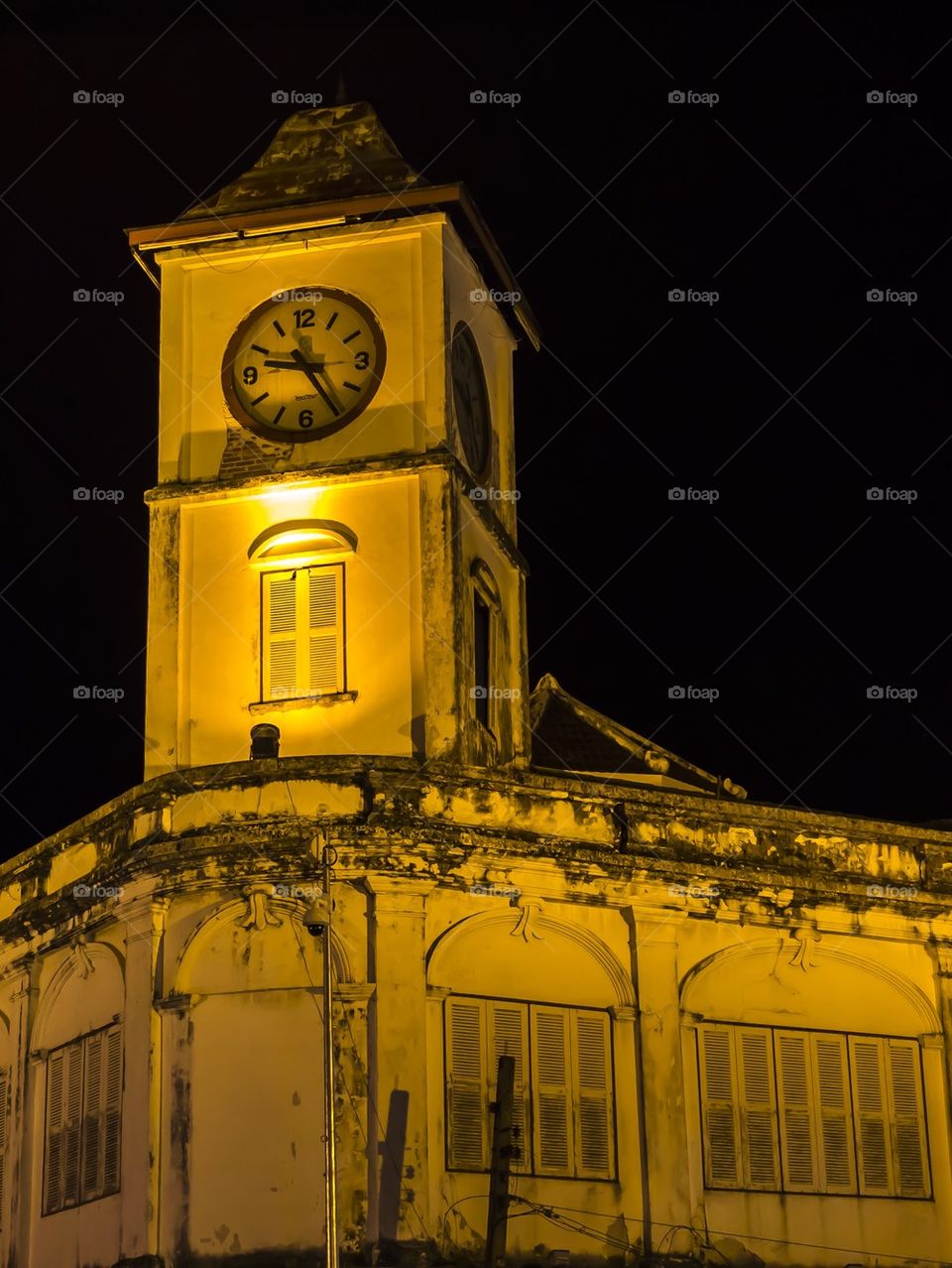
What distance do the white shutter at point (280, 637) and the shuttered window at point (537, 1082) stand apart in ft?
16.6

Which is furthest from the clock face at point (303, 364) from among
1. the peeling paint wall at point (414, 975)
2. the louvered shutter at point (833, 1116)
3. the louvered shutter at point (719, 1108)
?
the louvered shutter at point (833, 1116)

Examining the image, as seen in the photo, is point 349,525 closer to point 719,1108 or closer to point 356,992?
point 356,992

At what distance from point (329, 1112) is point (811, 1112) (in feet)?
23.6

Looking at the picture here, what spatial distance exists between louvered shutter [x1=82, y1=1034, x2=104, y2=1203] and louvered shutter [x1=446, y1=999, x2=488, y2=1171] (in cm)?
405

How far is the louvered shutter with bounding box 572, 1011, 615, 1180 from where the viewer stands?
2620cm

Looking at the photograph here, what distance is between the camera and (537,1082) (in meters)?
26.2

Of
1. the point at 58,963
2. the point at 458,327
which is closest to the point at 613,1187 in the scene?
the point at 58,963

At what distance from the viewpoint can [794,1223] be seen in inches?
1065

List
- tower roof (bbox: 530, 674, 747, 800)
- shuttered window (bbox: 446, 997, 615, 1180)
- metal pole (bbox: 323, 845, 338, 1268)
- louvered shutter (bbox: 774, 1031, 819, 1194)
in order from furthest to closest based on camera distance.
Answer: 1. tower roof (bbox: 530, 674, 747, 800)
2. louvered shutter (bbox: 774, 1031, 819, 1194)
3. shuttered window (bbox: 446, 997, 615, 1180)
4. metal pole (bbox: 323, 845, 338, 1268)

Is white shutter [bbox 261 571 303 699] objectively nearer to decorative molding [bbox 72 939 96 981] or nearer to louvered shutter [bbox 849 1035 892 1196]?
decorative molding [bbox 72 939 96 981]

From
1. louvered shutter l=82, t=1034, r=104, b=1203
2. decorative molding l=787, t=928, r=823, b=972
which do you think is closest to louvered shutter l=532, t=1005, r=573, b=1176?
decorative molding l=787, t=928, r=823, b=972

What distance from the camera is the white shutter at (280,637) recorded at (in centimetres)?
2919

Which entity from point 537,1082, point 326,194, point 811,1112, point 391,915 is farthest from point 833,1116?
point 326,194

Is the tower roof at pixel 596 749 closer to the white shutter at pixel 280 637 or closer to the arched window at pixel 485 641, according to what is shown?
the arched window at pixel 485 641
